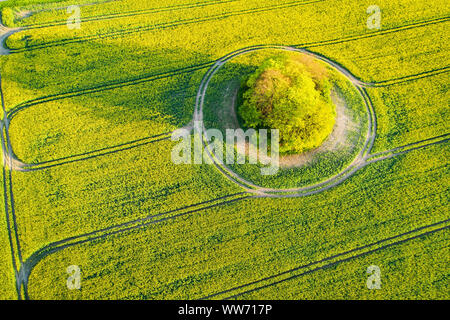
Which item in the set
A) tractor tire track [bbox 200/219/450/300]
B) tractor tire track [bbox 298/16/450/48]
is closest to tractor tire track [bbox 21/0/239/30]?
tractor tire track [bbox 298/16/450/48]

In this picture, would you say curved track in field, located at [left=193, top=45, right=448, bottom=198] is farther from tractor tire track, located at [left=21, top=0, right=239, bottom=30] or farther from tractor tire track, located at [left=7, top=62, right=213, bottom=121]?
tractor tire track, located at [left=21, top=0, right=239, bottom=30]

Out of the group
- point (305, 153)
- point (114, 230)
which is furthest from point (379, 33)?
point (114, 230)

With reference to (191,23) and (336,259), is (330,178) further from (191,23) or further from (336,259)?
(191,23)

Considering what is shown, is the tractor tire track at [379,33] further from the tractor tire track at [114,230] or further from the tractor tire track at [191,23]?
the tractor tire track at [114,230]

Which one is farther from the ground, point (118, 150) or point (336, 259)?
point (118, 150)

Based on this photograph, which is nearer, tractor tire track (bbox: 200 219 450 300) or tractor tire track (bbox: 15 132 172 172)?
tractor tire track (bbox: 200 219 450 300)

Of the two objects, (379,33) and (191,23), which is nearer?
(379,33)

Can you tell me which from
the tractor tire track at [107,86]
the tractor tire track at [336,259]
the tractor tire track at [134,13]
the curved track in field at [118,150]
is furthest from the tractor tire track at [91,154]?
the tractor tire track at [134,13]
